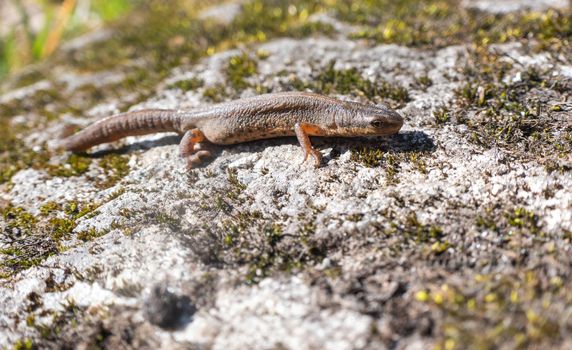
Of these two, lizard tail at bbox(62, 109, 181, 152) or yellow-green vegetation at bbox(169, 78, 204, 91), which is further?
yellow-green vegetation at bbox(169, 78, 204, 91)

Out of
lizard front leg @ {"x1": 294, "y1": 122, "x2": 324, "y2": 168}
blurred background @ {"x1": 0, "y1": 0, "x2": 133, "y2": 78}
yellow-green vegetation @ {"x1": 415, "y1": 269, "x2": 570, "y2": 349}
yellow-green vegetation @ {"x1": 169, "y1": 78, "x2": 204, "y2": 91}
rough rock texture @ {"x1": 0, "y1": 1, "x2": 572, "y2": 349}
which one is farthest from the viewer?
blurred background @ {"x1": 0, "y1": 0, "x2": 133, "y2": 78}

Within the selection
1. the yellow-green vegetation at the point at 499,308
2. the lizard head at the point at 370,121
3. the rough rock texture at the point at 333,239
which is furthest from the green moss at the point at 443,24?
the yellow-green vegetation at the point at 499,308

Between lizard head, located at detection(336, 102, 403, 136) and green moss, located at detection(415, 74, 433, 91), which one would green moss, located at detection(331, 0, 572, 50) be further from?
lizard head, located at detection(336, 102, 403, 136)

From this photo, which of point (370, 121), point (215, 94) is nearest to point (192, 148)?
point (215, 94)

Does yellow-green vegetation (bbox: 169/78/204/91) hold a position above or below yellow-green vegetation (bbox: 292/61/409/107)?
below

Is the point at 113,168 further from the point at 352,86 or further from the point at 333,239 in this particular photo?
the point at 352,86

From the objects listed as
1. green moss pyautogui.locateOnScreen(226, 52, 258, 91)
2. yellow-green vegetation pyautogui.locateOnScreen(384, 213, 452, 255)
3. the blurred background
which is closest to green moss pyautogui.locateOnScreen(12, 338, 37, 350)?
yellow-green vegetation pyautogui.locateOnScreen(384, 213, 452, 255)

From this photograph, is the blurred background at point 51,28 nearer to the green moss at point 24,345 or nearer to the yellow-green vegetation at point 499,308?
the green moss at point 24,345
